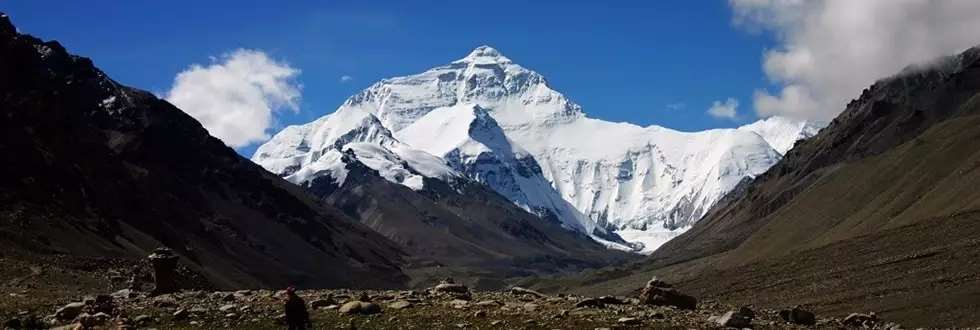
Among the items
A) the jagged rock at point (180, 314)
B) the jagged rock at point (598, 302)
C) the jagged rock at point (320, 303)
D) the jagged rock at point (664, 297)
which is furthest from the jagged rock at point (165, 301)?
the jagged rock at point (664, 297)

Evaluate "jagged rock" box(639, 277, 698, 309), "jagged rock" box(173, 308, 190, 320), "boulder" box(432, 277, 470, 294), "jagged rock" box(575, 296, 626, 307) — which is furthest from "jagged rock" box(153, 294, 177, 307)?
"jagged rock" box(639, 277, 698, 309)

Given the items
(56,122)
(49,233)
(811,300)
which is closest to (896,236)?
(811,300)

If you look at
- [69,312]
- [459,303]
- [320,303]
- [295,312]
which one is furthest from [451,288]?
[69,312]

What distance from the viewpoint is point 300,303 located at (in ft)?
107

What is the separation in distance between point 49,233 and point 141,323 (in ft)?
284

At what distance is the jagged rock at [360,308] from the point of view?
127ft

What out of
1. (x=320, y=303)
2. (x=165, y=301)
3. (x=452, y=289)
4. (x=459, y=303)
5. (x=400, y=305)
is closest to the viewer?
(x=400, y=305)

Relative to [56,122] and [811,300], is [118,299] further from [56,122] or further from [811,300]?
[56,122]

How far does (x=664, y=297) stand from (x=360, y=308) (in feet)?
47.1

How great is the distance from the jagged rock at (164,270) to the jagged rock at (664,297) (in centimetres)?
2410

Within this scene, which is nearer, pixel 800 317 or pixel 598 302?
pixel 598 302

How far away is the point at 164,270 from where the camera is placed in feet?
177

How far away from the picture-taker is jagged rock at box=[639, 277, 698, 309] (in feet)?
149

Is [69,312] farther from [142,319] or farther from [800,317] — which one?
[800,317]
